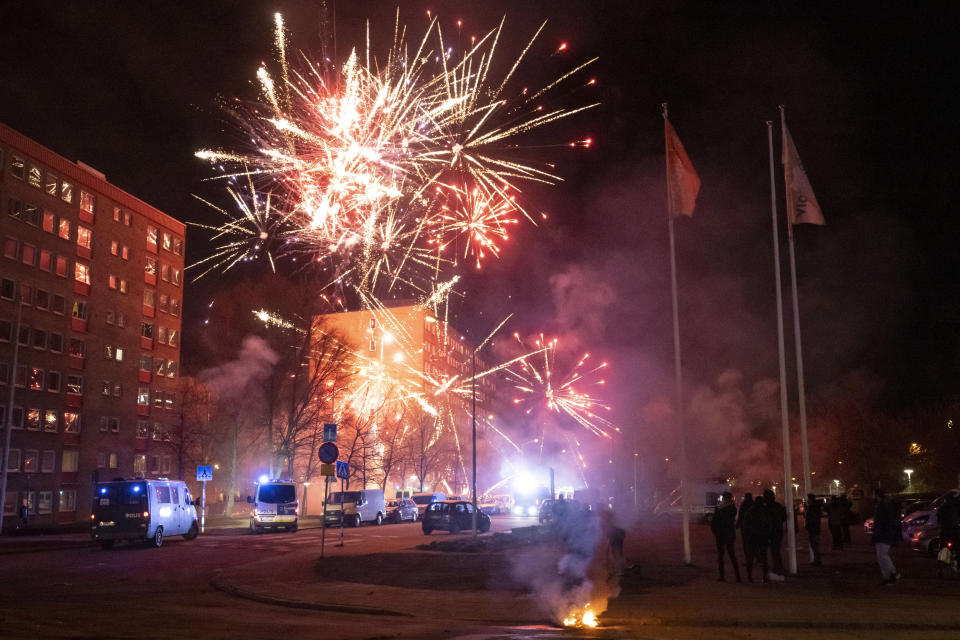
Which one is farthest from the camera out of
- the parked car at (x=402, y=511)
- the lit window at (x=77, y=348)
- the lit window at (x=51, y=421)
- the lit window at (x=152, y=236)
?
the lit window at (x=152, y=236)

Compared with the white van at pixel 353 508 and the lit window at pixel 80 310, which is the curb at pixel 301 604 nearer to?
the white van at pixel 353 508

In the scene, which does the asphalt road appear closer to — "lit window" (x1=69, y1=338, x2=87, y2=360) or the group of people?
the group of people

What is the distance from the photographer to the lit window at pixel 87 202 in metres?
59.2

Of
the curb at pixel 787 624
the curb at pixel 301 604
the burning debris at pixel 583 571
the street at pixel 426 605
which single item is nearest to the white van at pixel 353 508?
the street at pixel 426 605

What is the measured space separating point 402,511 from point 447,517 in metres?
17.3

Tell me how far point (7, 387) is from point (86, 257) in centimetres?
1260

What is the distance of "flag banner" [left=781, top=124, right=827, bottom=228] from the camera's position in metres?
19.3

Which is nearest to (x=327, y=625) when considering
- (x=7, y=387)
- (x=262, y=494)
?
(x=262, y=494)

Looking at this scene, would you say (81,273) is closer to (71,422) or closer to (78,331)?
(78,331)

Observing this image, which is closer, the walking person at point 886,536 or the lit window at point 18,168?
the walking person at point 886,536

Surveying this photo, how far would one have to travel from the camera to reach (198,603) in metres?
13.8

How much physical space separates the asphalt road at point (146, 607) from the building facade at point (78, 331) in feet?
97.9

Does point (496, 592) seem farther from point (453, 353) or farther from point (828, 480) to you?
point (453, 353)

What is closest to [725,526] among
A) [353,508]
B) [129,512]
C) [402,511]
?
[129,512]
